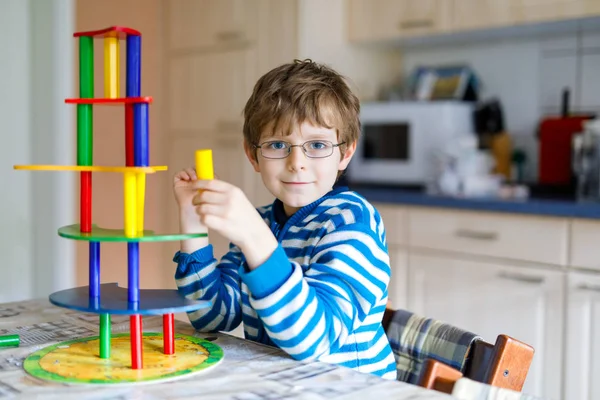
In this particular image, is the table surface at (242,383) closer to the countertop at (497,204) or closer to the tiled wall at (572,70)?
the countertop at (497,204)

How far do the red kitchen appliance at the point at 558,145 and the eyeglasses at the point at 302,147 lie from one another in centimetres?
184

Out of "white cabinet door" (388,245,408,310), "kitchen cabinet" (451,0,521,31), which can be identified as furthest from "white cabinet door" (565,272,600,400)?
"kitchen cabinet" (451,0,521,31)

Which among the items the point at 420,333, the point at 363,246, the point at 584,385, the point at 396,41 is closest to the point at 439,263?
the point at 584,385

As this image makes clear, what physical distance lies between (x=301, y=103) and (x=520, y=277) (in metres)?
1.51

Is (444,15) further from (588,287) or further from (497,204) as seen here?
(588,287)

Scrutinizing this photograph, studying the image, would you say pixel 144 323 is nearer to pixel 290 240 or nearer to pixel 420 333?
pixel 290 240

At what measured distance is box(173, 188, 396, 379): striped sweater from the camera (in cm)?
89

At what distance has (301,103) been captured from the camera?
1115 millimetres

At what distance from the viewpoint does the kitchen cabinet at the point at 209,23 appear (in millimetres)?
3162

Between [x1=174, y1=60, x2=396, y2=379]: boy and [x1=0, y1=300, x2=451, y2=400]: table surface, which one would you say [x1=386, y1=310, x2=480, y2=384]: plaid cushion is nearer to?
[x1=174, y1=60, x2=396, y2=379]: boy

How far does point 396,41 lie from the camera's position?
3.12 metres

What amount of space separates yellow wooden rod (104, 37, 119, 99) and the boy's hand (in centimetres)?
16

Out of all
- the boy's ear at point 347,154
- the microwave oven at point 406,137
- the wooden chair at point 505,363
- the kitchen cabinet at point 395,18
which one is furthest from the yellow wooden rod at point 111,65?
the kitchen cabinet at point 395,18

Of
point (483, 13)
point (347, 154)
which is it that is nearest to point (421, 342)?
point (347, 154)
